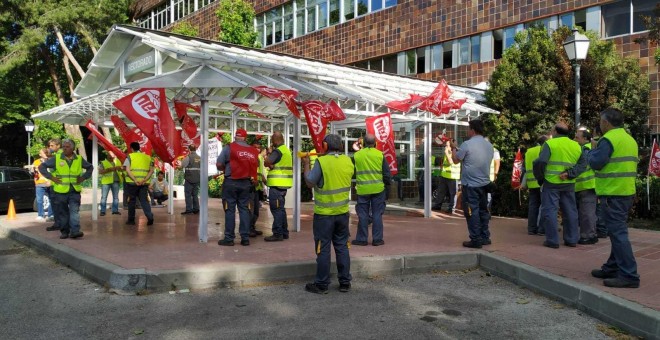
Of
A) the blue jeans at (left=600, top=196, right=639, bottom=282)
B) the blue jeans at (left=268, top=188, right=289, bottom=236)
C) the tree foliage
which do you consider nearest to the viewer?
the blue jeans at (left=600, top=196, right=639, bottom=282)

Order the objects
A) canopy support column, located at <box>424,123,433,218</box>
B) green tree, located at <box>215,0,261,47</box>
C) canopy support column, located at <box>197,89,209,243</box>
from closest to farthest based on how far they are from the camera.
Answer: canopy support column, located at <box>197,89,209,243</box>, canopy support column, located at <box>424,123,433,218</box>, green tree, located at <box>215,0,261,47</box>

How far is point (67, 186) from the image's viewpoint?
30.0ft

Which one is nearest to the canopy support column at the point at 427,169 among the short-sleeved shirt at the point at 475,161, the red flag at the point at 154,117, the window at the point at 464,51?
the short-sleeved shirt at the point at 475,161

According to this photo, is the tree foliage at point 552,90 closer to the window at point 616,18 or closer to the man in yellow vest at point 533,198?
the window at point 616,18

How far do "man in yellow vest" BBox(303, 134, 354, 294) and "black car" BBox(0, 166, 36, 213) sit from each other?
40.1 ft

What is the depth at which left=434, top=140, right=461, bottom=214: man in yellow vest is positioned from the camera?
1286cm

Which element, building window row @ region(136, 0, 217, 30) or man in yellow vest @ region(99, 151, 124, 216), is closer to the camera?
man in yellow vest @ region(99, 151, 124, 216)

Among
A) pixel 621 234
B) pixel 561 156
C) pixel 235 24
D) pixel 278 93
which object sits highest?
pixel 235 24

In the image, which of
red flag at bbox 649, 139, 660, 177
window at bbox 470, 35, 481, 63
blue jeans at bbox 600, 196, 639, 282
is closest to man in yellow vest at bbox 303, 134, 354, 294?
blue jeans at bbox 600, 196, 639, 282

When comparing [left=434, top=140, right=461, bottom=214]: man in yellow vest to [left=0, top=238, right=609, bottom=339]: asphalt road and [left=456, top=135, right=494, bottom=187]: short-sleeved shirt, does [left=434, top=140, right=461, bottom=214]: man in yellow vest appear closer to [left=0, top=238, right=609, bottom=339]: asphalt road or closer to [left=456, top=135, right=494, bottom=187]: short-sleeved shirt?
[left=456, top=135, right=494, bottom=187]: short-sleeved shirt

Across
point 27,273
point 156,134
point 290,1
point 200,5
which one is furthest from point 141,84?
point 200,5

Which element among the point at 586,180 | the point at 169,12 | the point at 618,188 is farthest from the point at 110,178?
the point at 169,12

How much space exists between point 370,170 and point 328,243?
2549 millimetres

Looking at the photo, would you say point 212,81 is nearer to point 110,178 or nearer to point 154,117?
point 154,117
